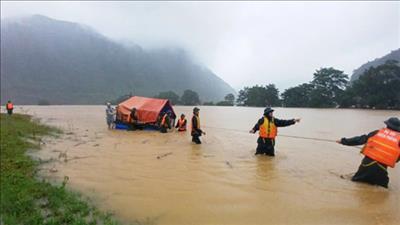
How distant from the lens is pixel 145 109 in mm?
20422

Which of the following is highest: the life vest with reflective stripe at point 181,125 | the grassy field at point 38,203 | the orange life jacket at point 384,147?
the orange life jacket at point 384,147

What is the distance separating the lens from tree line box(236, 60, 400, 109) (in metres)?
19.5

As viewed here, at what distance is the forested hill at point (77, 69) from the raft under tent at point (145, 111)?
334 ft

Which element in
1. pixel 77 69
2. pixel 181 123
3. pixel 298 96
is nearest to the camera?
pixel 181 123

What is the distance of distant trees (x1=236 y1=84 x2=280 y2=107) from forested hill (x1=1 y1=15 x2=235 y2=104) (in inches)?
2220

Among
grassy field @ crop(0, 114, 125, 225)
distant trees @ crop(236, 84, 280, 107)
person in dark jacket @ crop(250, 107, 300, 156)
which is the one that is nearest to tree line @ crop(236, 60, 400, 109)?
distant trees @ crop(236, 84, 280, 107)

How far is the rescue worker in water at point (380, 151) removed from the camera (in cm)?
676

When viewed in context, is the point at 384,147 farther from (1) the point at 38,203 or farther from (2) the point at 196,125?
(2) the point at 196,125

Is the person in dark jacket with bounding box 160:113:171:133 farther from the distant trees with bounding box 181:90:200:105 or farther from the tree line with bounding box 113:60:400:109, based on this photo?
the distant trees with bounding box 181:90:200:105

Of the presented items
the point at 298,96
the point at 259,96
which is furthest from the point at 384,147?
the point at 259,96

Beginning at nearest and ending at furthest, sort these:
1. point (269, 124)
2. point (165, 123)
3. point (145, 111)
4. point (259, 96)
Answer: point (269, 124) → point (165, 123) → point (145, 111) → point (259, 96)

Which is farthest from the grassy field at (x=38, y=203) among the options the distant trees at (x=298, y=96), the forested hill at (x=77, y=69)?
the forested hill at (x=77, y=69)

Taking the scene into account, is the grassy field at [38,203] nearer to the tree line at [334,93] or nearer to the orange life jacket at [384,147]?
the orange life jacket at [384,147]

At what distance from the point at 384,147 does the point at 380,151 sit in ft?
0.37
